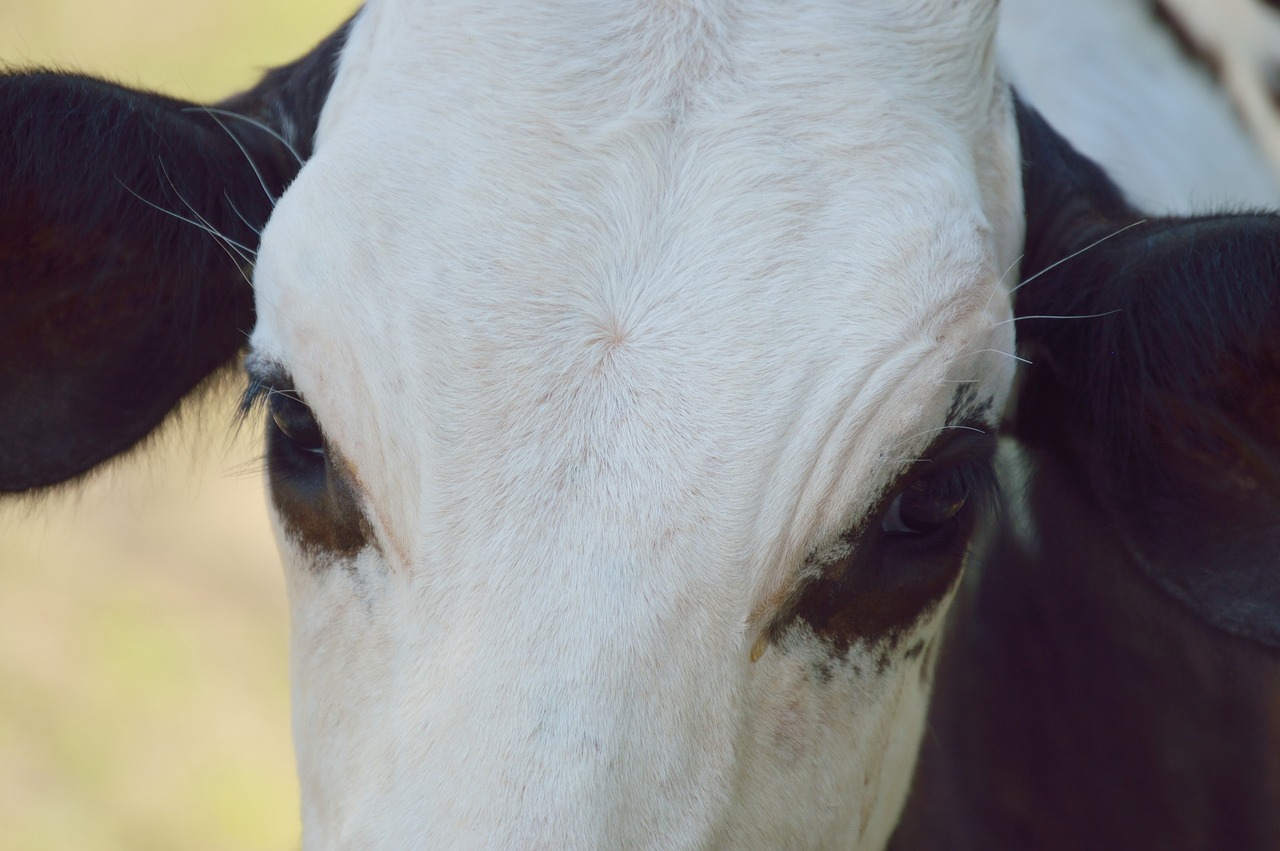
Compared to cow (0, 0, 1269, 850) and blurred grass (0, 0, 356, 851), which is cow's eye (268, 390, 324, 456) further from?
blurred grass (0, 0, 356, 851)

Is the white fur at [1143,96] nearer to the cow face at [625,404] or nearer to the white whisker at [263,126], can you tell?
the cow face at [625,404]

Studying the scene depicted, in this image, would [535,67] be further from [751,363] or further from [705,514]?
[705,514]

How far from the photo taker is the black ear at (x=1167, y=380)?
5.37 ft

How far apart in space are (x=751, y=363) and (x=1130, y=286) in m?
0.68

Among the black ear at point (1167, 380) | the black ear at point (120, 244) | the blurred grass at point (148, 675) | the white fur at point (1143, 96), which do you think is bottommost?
the blurred grass at point (148, 675)

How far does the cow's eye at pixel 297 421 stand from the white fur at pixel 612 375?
0.20 feet


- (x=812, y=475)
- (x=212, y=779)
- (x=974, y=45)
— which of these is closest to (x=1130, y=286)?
(x=974, y=45)

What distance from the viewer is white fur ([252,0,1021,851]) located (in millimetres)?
1271

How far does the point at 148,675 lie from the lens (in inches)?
191

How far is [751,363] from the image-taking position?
52.1 inches

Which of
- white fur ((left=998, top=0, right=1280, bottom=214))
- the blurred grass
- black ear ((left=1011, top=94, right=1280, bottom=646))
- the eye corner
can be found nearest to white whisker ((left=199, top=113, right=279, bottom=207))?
the eye corner

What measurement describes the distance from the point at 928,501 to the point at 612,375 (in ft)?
1.50

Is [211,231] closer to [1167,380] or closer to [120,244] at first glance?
[120,244]

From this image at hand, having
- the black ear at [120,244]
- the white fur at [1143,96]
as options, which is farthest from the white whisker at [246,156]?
the white fur at [1143,96]
